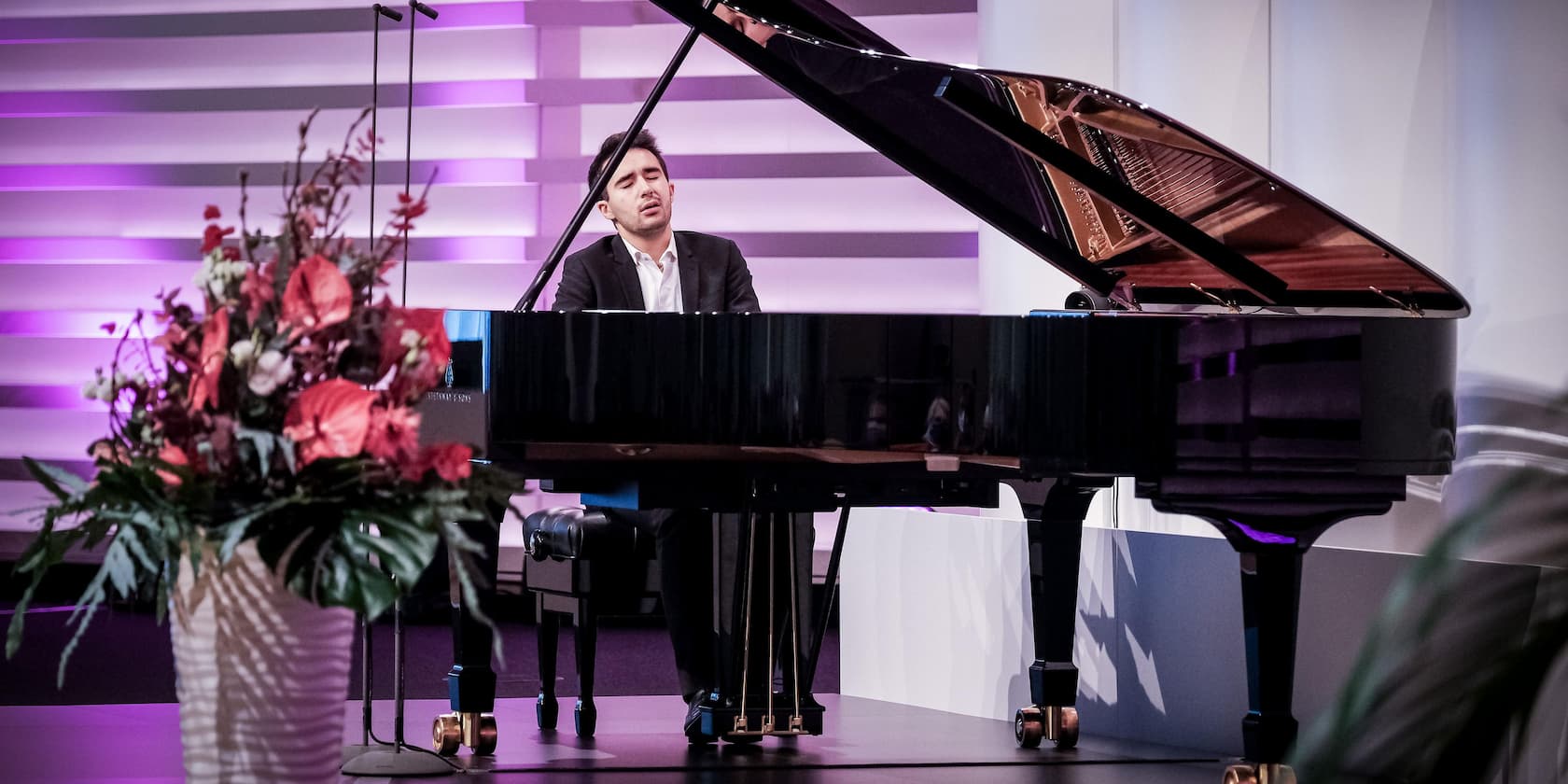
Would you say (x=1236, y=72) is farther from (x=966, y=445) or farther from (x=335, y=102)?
(x=335, y=102)

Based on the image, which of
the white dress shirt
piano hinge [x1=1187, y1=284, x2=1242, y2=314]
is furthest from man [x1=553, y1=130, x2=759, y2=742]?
piano hinge [x1=1187, y1=284, x2=1242, y2=314]

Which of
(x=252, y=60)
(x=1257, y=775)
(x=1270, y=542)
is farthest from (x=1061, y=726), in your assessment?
(x=252, y=60)

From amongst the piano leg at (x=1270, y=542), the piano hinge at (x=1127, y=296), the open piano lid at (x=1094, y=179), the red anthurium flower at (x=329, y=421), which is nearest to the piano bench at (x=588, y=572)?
the open piano lid at (x=1094, y=179)

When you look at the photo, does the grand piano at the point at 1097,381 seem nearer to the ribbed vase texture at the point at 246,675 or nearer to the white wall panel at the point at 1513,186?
the white wall panel at the point at 1513,186

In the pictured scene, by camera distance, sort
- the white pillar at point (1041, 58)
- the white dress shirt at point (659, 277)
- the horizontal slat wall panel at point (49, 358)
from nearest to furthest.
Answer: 1. the white dress shirt at point (659, 277)
2. the white pillar at point (1041, 58)
3. the horizontal slat wall panel at point (49, 358)

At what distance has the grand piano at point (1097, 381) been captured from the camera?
257 centimetres

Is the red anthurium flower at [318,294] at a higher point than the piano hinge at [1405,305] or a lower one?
lower

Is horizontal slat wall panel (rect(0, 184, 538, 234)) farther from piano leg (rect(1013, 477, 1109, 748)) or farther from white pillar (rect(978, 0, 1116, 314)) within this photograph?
piano leg (rect(1013, 477, 1109, 748))

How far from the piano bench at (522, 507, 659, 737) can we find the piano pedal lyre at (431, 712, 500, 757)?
1.10ft

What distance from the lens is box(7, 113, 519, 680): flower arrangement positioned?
4.00 ft

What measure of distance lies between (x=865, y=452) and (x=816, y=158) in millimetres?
3201

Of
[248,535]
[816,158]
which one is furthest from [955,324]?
[816,158]

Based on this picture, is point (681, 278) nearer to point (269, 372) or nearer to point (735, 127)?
point (735, 127)

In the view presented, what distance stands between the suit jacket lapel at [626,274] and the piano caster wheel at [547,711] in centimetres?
96
